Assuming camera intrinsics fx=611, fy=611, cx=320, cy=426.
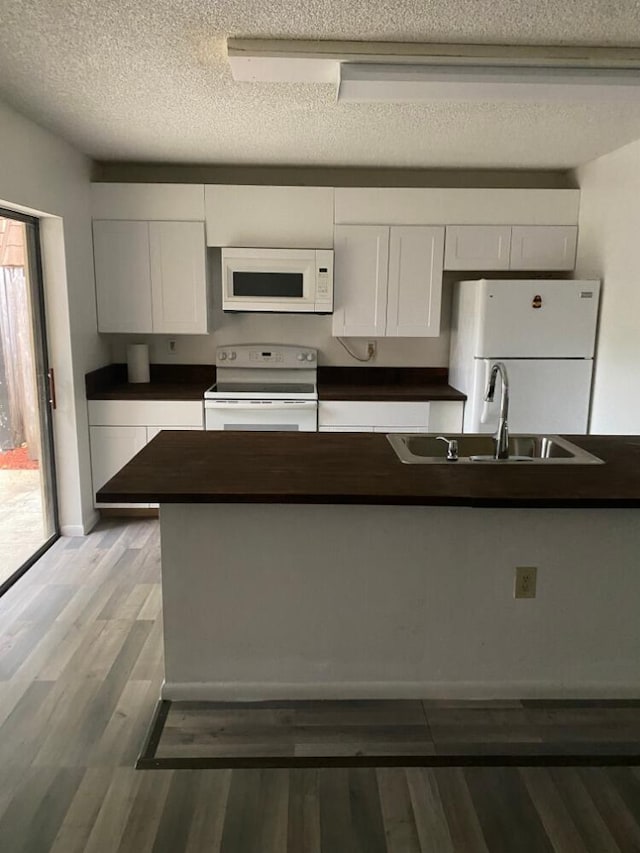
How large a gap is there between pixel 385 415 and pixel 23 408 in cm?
216

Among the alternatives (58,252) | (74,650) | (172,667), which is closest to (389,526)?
(172,667)

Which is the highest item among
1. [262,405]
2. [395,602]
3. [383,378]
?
[383,378]

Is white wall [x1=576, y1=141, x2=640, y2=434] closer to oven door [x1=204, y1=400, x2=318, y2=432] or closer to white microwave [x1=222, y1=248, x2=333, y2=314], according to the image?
white microwave [x1=222, y1=248, x2=333, y2=314]

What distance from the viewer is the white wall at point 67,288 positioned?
3201 mm

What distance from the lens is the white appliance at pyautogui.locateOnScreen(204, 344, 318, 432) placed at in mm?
3945

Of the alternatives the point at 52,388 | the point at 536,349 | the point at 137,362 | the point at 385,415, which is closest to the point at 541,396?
the point at 536,349

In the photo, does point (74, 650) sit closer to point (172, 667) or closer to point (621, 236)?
point (172, 667)

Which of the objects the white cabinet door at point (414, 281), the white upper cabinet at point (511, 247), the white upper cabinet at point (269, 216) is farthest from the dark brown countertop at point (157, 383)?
the white upper cabinet at point (511, 247)

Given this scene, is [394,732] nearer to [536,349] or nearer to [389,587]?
[389,587]

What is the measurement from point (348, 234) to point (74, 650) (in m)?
2.89

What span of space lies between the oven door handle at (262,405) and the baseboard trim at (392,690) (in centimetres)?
201

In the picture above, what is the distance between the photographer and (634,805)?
1776 millimetres

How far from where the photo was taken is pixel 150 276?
13.2 feet

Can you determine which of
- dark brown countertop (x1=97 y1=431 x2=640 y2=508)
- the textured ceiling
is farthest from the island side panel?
the textured ceiling
